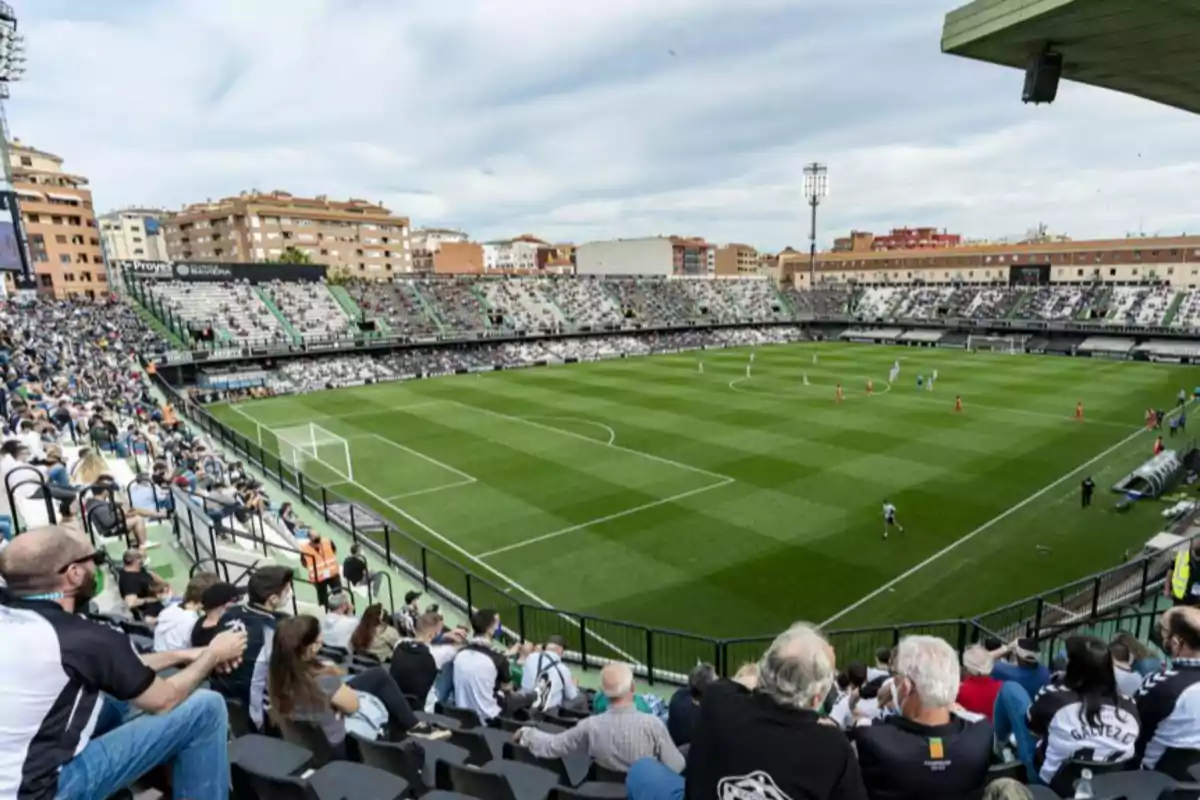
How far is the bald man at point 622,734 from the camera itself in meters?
4.25

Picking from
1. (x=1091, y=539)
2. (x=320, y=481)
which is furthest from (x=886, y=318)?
(x=320, y=481)

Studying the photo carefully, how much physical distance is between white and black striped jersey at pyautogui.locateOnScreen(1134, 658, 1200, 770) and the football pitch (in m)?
10.8

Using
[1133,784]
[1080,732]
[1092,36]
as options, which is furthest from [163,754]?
[1092,36]

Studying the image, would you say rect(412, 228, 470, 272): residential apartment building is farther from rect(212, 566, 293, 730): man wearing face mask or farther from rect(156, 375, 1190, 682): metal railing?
rect(212, 566, 293, 730): man wearing face mask

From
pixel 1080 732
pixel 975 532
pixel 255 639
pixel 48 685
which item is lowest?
pixel 975 532

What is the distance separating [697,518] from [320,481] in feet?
45.7

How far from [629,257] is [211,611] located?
109 m

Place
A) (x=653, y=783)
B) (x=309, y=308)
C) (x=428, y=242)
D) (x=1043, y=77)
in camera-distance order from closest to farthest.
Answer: (x=653, y=783) → (x=1043, y=77) → (x=309, y=308) → (x=428, y=242)

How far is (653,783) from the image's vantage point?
11.3 ft

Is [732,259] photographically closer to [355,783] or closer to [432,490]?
[432,490]

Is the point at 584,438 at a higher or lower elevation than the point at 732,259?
lower

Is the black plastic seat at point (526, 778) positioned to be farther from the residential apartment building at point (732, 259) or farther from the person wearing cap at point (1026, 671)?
the residential apartment building at point (732, 259)

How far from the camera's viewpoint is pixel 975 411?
34.5 metres

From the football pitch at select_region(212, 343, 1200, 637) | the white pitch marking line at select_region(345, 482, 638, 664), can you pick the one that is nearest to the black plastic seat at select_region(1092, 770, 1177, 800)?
the white pitch marking line at select_region(345, 482, 638, 664)
